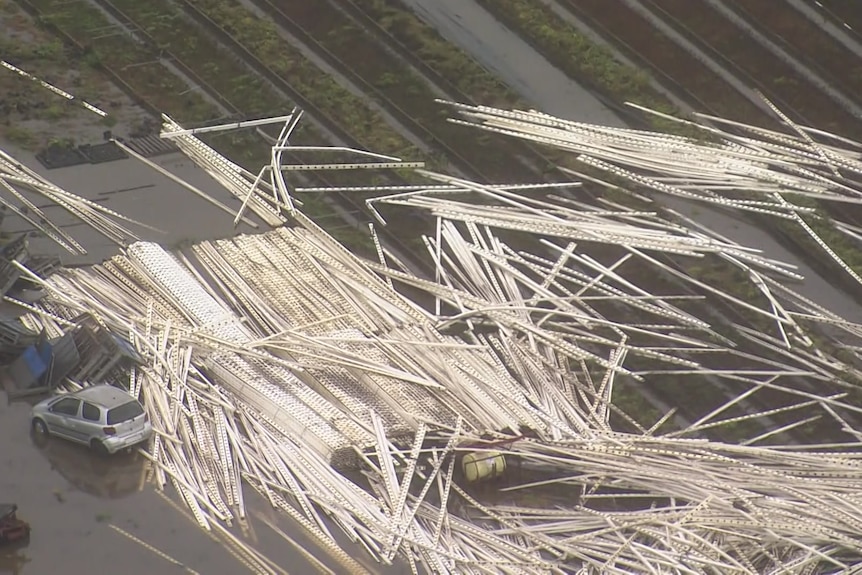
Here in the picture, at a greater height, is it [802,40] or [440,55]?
[802,40]

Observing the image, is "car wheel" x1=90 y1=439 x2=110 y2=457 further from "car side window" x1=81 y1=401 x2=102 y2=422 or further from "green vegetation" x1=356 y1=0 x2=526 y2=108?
"green vegetation" x1=356 y1=0 x2=526 y2=108

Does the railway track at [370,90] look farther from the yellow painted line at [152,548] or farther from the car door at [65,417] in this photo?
the yellow painted line at [152,548]

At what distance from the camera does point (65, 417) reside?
18297 mm

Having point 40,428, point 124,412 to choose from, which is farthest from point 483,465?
point 40,428

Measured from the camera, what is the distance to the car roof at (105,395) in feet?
59.5

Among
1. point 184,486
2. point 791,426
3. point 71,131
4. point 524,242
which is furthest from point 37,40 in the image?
point 791,426

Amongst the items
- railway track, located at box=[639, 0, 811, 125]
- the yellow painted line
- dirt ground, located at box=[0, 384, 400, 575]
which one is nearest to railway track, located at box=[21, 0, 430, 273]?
dirt ground, located at box=[0, 384, 400, 575]

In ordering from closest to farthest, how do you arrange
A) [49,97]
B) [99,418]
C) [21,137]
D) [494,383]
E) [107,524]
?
[107,524]
[99,418]
[494,383]
[21,137]
[49,97]

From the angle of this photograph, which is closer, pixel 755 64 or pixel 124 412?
pixel 124 412

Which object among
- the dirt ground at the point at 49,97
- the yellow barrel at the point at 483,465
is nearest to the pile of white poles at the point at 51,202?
the dirt ground at the point at 49,97

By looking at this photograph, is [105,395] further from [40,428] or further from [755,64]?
[755,64]

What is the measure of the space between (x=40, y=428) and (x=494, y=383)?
5.56 meters

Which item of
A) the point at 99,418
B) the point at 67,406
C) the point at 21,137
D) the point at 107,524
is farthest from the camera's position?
the point at 21,137

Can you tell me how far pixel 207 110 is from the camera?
83.5ft
